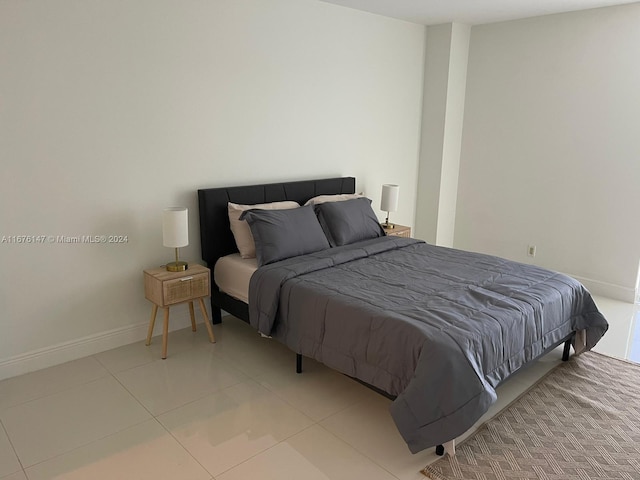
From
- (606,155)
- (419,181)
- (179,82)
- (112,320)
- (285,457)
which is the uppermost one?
(179,82)

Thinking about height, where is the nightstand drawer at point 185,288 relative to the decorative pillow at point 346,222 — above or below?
below

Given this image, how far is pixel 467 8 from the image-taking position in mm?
4383

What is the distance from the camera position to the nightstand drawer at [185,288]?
3.24m

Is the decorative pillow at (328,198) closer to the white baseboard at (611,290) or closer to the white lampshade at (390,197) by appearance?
the white lampshade at (390,197)

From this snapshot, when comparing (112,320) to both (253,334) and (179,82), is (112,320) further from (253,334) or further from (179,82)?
(179,82)

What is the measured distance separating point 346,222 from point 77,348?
2186 millimetres

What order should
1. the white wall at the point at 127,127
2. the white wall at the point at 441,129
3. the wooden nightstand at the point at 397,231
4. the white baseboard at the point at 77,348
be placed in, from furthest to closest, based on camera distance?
1. the white wall at the point at 441,129
2. the wooden nightstand at the point at 397,231
3. the white baseboard at the point at 77,348
4. the white wall at the point at 127,127

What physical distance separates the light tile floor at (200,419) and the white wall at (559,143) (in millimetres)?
1595

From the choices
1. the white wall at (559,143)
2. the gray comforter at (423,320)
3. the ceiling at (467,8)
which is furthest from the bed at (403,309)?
the ceiling at (467,8)

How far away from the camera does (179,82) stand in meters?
3.47

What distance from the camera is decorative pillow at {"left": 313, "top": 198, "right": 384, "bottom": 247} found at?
13.0ft

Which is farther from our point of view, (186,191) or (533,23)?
(533,23)

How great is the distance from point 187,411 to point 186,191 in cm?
165

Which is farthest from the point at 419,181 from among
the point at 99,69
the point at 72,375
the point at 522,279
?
the point at 72,375
